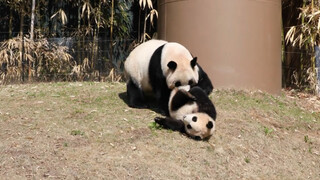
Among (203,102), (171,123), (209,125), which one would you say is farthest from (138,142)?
(203,102)

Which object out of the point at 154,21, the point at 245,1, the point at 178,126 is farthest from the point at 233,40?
the point at 154,21

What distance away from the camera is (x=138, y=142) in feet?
16.6

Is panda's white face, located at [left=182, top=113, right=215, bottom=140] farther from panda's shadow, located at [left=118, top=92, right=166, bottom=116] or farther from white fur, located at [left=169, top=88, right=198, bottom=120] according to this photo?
panda's shadow, located at [left=118, top=92, right=166, bottom=116]

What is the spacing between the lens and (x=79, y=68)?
9680 mm

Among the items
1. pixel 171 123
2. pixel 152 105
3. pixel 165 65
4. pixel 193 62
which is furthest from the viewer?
pixel 152 105

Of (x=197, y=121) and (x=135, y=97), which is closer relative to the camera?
(x=197, y=121)

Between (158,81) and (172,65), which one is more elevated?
(172,65)

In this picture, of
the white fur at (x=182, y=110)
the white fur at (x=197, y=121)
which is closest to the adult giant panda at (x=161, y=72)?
the white fur at (x=182, y=110)

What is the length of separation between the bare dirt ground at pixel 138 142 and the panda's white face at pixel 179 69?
0.61m

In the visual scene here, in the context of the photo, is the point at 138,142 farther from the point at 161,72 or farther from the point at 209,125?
the point at 161,72

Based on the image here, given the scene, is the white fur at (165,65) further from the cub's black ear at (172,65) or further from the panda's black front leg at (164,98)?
the panda's black front leg at (164,98)

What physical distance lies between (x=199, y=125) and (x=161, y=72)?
39.8 inches

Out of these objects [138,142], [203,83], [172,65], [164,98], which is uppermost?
[172,65]

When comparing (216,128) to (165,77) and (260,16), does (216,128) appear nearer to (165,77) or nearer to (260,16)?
(165,77)
